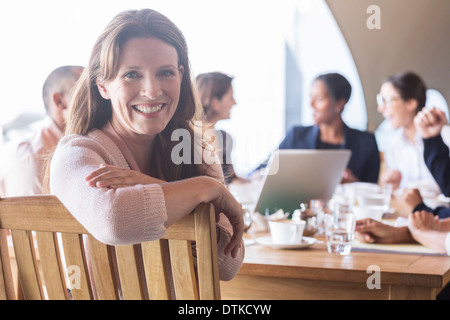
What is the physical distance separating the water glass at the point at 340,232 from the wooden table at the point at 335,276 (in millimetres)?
24

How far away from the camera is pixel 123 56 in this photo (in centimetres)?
102

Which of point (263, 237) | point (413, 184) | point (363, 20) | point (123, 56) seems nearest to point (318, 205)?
point (263, 237)

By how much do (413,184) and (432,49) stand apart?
2629 millimetres

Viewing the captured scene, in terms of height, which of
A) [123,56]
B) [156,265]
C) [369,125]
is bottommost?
[369,125]

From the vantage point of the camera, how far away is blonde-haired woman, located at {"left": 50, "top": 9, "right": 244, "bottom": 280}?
2.48 feet

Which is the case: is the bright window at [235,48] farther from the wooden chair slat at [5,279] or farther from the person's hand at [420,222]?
the person's hand at [420,222]

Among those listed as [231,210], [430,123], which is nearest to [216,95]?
[430,123]

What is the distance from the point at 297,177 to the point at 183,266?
947 millimetres

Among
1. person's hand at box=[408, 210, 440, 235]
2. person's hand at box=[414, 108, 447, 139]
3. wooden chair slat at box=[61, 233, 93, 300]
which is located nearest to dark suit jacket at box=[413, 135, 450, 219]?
person's hand at box=[414, 108, 447, 139]

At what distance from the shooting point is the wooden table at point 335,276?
108 centimetres

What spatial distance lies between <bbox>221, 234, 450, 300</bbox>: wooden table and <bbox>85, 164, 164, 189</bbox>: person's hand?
1.45 ft

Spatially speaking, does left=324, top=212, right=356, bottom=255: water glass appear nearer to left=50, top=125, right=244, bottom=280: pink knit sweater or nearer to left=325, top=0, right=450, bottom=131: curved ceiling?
left=50, top=125, right=244, bottom=280: pink knit sweater

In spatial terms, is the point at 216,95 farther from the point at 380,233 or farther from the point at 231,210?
the point at 231,210

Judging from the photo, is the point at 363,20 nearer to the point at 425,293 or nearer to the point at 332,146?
the point at 332,146
